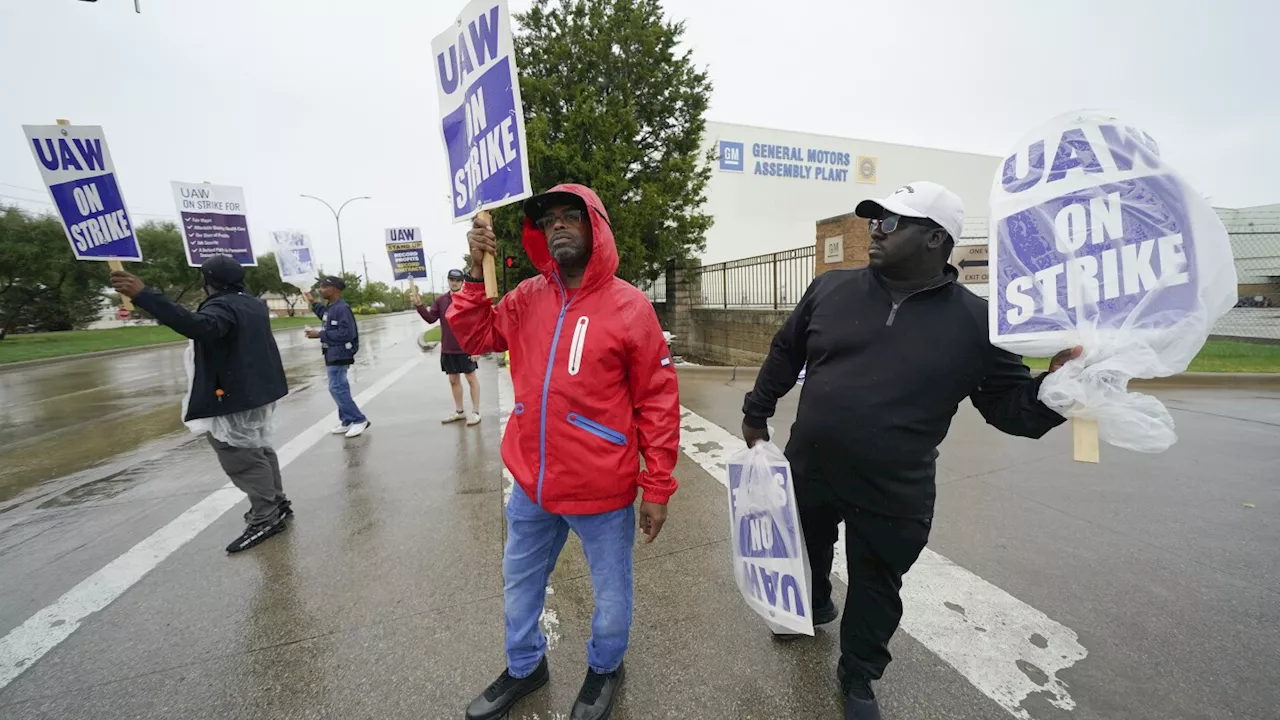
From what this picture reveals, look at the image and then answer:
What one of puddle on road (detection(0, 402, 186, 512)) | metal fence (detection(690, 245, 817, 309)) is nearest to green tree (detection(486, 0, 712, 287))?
metal fence (detection(690, 245, 817, 309))

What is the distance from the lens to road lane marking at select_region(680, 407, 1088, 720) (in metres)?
2.02

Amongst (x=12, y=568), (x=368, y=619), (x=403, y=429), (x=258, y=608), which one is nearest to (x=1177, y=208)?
(x=368, y=619)

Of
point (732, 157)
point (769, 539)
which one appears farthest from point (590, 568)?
point (732, 157)

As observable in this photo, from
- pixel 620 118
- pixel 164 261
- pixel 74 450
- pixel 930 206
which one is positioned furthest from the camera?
pixel 164 261

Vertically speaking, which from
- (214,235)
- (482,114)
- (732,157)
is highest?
(732,157)

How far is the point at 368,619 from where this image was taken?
8.35 feet

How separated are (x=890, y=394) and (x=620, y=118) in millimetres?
10254

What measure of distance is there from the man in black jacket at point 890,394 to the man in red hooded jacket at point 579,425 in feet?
2.00

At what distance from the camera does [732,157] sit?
20.3m

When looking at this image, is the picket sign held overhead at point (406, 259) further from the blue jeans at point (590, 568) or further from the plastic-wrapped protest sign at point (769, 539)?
the plastic-wrapped protest sign at point (769, 539)

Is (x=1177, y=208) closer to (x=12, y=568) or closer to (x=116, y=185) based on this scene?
(x=116, y=185)

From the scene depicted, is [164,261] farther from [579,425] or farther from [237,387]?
[579,425]

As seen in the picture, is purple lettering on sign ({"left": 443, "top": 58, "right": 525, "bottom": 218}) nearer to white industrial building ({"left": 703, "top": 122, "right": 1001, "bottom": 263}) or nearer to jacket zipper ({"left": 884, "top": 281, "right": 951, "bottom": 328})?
jacket zipper ({"left": 884, "top": 281, "right": 951, "bottom": 328})

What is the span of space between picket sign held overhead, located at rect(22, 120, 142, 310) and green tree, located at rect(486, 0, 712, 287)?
6974 millimetres
